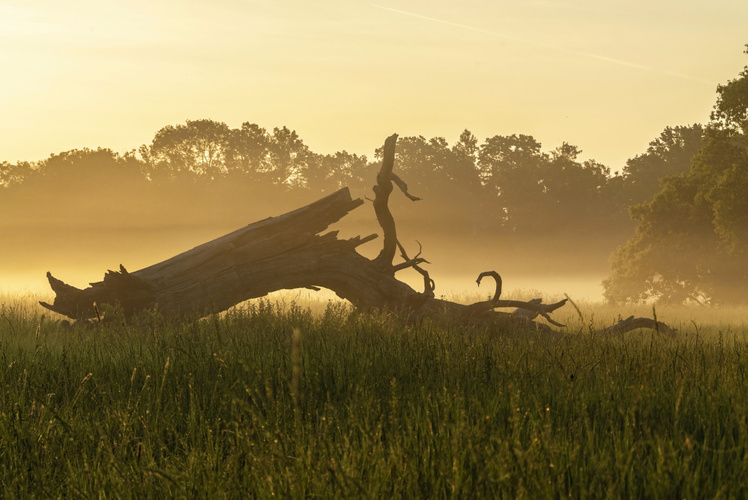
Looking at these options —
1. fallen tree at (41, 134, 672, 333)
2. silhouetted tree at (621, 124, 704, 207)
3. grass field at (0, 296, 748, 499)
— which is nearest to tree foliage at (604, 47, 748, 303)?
fallen tree at (41, 134, 672, 333)

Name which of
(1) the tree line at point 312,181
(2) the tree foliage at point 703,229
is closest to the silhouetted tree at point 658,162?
(1) the tree line at point 312,181

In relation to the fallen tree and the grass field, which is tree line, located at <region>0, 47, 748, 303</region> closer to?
the fallen tree

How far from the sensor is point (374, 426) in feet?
13.8

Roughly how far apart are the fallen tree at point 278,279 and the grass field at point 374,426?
11.0 ft

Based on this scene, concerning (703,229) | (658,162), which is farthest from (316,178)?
(703,229)

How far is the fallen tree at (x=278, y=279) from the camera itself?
420 inches

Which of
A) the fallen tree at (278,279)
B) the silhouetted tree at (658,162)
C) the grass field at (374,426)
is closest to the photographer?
the grass field at (374,426)

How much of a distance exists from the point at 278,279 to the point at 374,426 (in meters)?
7.13

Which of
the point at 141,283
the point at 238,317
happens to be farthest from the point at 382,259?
the point at 141,283

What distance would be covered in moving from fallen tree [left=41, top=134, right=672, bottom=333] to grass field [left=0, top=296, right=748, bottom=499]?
11.0 ft

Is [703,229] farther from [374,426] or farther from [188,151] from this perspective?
[188,151]

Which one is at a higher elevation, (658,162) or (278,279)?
(658,162)

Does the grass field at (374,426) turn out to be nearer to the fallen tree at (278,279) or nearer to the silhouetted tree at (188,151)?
the fallen tree at (278,279)

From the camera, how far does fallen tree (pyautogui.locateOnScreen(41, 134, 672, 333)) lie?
35.0ft
